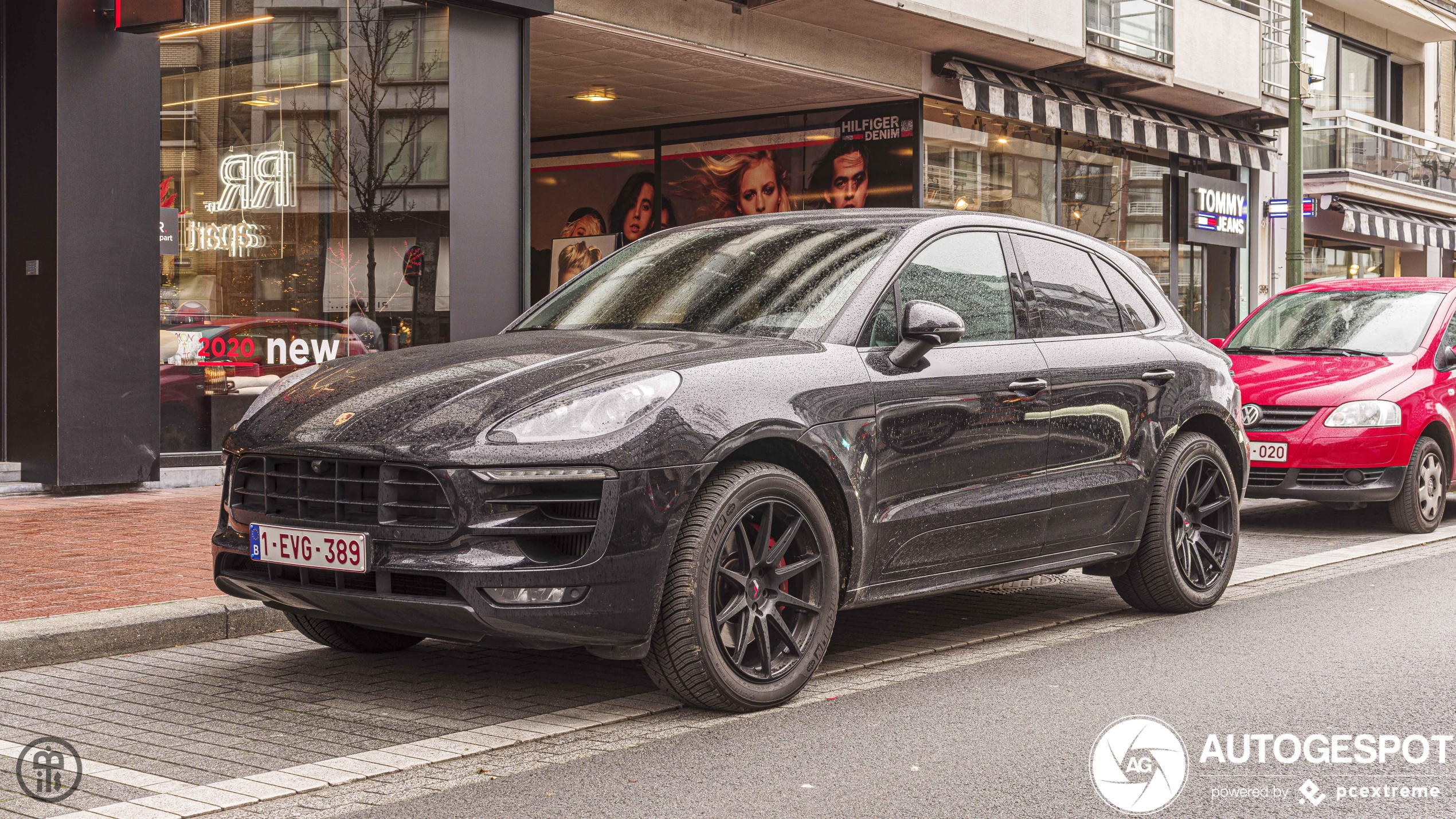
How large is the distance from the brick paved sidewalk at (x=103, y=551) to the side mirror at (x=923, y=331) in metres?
3.25

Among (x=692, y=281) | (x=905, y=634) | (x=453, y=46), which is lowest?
(x=905, y=634)

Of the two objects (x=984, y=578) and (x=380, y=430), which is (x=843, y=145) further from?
(x=380, y=430)

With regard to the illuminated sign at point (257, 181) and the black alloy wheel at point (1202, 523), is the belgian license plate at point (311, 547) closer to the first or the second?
the black alloy wheel at point (1202, 523)

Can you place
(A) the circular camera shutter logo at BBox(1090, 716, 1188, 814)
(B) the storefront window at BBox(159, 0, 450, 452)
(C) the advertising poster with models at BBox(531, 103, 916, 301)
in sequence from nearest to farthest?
(A) the circular camera shutter logo at BBox(1090, 716, 1188, 814) → (B) the storefront window at BBox(159, 0, 450, 452) → (C) the advertising poster with models at BBox(531, 103, 916, 301)

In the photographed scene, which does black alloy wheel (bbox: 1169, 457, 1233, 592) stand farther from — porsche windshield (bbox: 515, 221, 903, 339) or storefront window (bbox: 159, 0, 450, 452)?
storefront window (bbox: 159, 0, 450, 452)

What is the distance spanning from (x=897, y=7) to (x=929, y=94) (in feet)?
8.98

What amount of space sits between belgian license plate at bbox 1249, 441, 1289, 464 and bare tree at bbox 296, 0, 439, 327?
691cm

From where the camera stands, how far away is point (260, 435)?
495cm

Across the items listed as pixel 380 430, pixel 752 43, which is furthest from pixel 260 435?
pixel 752 43

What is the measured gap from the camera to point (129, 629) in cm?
593

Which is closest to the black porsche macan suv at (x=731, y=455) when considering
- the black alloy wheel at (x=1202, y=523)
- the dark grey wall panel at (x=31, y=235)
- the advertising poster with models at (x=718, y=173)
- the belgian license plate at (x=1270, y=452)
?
the black alloy wheel at (x=1202, y=523)

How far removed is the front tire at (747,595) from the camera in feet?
15.3

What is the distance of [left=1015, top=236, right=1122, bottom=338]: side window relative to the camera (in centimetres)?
634

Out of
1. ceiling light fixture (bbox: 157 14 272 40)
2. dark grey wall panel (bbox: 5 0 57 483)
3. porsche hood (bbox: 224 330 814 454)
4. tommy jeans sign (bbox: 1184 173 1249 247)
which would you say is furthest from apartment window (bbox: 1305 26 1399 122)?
porsche hood (bbox: 224 330 814 454)
